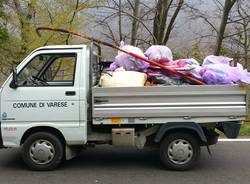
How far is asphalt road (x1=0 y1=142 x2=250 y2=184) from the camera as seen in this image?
7.24 meters

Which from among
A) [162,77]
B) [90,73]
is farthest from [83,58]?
[162,77]

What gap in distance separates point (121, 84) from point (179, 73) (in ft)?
3.00

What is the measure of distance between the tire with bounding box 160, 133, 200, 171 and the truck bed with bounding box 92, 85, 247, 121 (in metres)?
0.36

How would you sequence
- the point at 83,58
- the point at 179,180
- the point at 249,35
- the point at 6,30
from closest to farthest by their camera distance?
1. the point at 179,180
2. the point at 83,58
3. the point at 6,30
4. the point at 249,35

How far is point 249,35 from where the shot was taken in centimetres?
2458

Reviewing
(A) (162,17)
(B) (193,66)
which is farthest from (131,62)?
(A) (162,17)

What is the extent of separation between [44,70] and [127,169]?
2.00 m

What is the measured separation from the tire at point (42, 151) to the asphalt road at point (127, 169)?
0.14 metres

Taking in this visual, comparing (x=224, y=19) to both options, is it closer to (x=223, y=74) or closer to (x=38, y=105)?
(x=223, y=74)

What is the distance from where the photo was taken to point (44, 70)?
26.3ft

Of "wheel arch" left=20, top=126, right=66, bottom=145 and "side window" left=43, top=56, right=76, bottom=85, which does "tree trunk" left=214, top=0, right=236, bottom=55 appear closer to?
"side window" left=43, top=56, right=76, bottom=85

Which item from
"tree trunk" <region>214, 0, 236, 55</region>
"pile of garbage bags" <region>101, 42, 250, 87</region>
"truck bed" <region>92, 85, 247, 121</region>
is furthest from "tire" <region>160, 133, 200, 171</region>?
"tree trunk" <region>214, 0, 236, 55</region>

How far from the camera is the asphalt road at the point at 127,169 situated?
285 inches

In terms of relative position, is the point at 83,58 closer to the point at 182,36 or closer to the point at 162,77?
the point at 162,77
